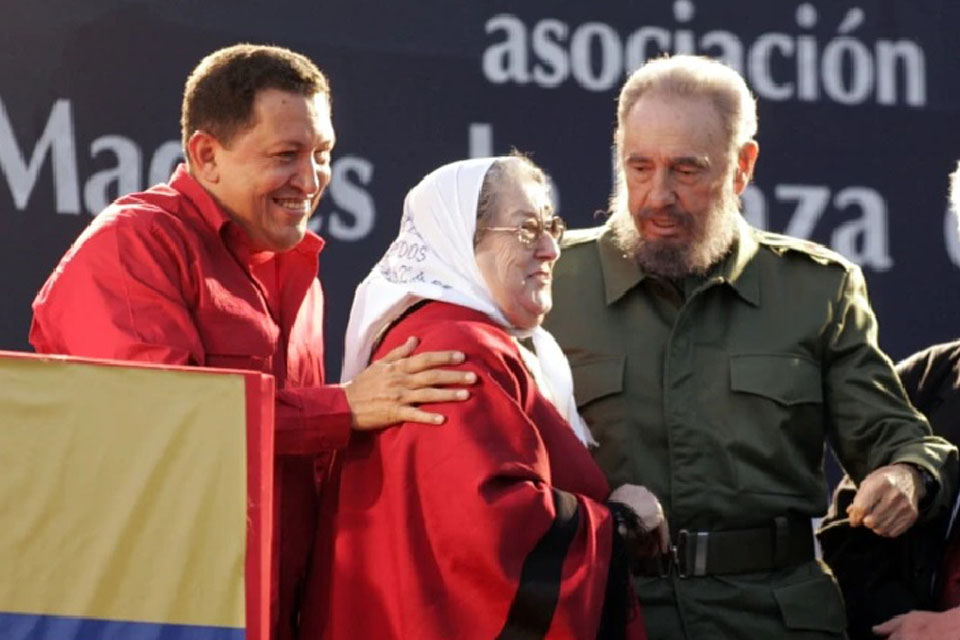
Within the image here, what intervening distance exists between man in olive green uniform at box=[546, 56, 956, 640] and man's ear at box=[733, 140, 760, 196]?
0.04 feet

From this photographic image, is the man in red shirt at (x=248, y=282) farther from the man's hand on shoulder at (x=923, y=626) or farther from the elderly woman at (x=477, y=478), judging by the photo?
the man's hand on shoulder at (x=923, y=626)

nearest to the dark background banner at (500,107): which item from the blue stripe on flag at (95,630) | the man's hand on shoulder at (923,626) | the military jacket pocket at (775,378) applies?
the military jacket pocket at (775,378)

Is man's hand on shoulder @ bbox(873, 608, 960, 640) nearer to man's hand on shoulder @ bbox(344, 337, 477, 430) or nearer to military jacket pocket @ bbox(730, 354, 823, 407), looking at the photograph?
military jacket pocket @ bbox(730, 354, 823, 407)

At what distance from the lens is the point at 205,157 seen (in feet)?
13.3

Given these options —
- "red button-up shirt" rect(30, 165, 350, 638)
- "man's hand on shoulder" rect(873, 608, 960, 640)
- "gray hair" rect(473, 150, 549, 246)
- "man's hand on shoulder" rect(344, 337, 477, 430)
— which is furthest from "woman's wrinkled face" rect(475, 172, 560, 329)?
"man's hand on shoulder" rect(873, 608, 960, 640)

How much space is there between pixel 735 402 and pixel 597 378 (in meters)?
0.31

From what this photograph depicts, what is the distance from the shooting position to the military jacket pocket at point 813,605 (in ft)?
14.4

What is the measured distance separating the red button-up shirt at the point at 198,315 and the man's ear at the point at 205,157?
0.03 m

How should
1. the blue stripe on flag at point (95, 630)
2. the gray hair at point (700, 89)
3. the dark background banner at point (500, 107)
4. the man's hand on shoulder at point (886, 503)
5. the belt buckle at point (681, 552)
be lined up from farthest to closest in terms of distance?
the dark background banner at point (500, 107), the gray hair at point (700, 89), the belt buckle at point (681, 552), the man's hand on shoulder at point (886, 503), the blue stripe on flag at point (95, 630)

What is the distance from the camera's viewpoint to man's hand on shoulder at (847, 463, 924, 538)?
14.0ft

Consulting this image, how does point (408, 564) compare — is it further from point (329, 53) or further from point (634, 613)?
point (329, 53)

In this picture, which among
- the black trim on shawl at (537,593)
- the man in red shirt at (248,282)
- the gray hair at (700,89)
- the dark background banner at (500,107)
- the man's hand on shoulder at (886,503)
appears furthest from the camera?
the dark background banner at (500,107)

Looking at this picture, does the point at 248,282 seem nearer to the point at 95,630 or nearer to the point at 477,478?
the point at 477,478

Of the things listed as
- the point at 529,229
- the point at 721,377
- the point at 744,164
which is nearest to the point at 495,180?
the point at 529,229
